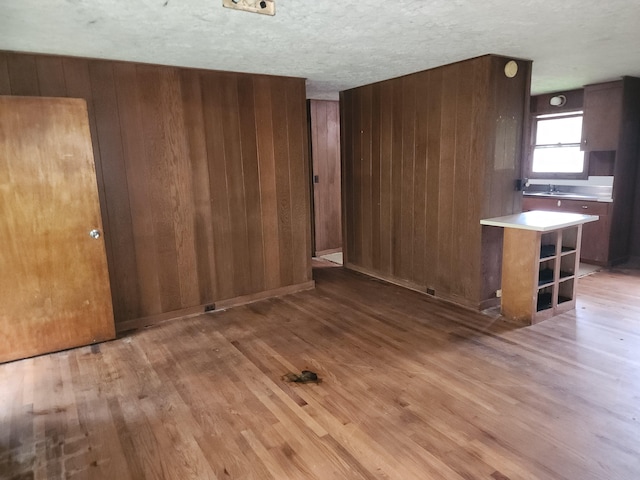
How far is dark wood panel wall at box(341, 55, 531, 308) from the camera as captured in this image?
12.1 feet

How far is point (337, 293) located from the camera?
14.9 ft

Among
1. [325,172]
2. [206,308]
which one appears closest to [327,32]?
[206,308]

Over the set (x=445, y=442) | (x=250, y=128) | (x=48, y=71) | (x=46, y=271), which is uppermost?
(x=48, y=71)

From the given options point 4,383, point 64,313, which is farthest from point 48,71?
point 4,383

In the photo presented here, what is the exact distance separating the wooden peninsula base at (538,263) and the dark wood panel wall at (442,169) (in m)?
0.26

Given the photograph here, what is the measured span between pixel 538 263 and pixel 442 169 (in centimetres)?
123

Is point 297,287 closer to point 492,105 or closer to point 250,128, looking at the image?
point 250,128

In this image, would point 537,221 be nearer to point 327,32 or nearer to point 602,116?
point 327,32

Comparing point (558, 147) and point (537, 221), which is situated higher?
point (558, 147)

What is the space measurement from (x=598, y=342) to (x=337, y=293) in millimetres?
2369

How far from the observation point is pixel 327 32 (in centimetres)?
277

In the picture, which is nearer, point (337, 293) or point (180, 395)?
point (180, 395)

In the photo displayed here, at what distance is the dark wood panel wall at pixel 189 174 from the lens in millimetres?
3430

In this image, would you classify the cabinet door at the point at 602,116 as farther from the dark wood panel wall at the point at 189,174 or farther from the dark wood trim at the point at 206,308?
the dark wood trim at the point at 206,308
